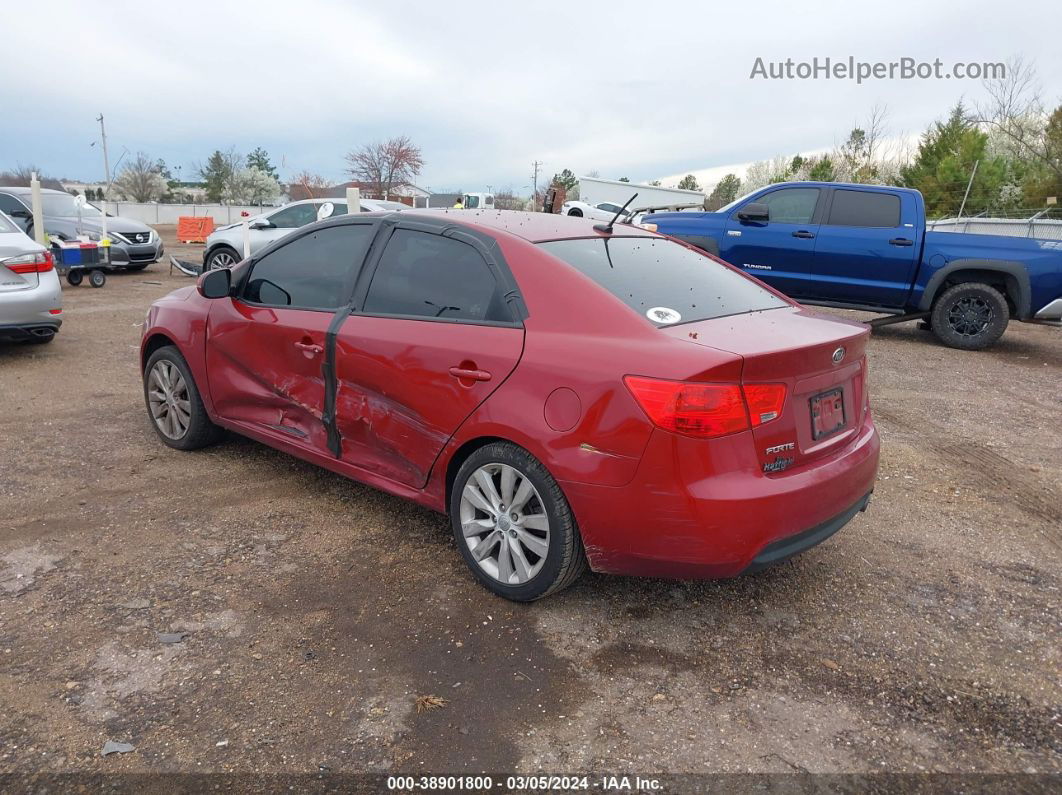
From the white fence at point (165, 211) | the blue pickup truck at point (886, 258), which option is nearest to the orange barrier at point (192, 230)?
the white fence at point (165, 211)

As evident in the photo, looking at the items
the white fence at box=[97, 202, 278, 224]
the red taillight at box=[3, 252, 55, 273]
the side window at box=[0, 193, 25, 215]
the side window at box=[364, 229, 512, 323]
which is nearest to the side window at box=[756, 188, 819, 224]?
the side window at box=[364, 229, 512, 323]

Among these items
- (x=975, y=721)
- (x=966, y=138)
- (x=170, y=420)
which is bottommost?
(x=975, y=721)

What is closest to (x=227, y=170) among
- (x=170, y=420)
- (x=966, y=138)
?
(x=966, y=138)

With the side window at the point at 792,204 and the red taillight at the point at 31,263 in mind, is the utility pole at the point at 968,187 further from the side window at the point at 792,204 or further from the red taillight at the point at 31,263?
the red taillight at the point at 31,263

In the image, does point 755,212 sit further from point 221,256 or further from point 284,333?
point 221,256

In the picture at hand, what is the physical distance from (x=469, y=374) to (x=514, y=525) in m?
0.65

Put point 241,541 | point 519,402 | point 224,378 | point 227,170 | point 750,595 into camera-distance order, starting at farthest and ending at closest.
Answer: point 227,170, point 224,378, point 241,541, point 750,595, point 519,402

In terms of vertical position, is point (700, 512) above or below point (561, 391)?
below

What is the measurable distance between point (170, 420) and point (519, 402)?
305cm

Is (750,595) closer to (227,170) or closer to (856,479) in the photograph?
(856,479)

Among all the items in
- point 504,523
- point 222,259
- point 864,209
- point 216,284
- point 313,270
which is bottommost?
point 504,523

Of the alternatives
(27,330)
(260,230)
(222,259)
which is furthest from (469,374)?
(222,259)

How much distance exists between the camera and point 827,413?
315cm

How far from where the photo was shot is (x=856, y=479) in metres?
3.26
